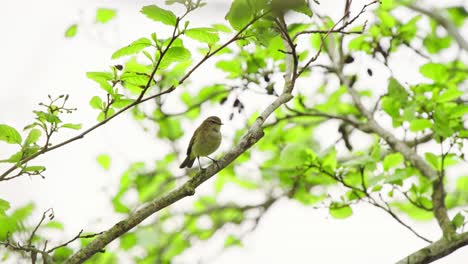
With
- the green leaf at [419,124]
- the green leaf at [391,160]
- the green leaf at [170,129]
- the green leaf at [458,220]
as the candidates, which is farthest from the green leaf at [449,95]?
the green leaf at [170,129]

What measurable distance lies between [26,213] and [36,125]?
2.61m

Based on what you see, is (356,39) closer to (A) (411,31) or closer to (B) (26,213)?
(A) (411,31)

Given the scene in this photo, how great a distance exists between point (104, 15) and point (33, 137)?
2.38 m

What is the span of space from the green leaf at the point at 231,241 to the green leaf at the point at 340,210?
187 cm

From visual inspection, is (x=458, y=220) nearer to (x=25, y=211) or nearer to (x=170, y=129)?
(x=170, y=129)

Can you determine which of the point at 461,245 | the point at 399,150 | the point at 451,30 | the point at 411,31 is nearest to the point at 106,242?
the point at 461,245

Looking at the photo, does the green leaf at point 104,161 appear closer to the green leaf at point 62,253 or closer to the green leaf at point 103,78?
the green leaf at point 62,253

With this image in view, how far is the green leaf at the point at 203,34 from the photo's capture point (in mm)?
2350

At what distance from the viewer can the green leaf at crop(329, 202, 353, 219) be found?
4195mm

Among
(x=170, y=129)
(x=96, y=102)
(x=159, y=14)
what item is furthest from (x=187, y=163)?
(x=159, y=14)

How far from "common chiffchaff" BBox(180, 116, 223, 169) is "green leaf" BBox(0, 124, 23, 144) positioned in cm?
278

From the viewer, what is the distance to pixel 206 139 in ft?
16.9

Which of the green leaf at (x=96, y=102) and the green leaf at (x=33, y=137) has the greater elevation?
the green leaf at (x=96, y=102)

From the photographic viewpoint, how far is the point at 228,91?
4.89m
